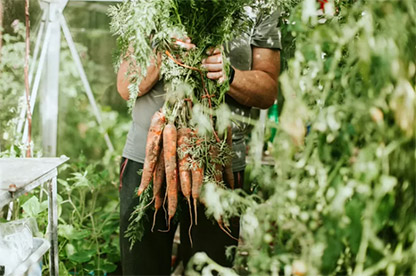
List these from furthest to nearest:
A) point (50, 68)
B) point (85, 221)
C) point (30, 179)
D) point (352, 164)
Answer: point (85, 221) → point (50, 68) → point (30, 179) → point (352, 164)

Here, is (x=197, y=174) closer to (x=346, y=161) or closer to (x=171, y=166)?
(x=171, y=166)

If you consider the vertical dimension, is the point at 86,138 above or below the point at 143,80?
below

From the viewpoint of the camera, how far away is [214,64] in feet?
4.40

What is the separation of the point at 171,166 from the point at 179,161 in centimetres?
3

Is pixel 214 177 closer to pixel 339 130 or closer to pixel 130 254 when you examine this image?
pixel 130 254

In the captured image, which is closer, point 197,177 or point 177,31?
point 177,31

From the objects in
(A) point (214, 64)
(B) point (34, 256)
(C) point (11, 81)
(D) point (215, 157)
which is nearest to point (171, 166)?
(D) point (215, 157)

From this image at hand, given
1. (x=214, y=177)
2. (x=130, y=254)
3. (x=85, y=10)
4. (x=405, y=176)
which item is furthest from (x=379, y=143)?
(x=85, y=10)

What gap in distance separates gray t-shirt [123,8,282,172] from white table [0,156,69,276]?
A: 0.98 feet

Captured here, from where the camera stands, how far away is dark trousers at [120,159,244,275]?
1643mm

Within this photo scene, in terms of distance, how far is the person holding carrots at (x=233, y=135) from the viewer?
1.54 m

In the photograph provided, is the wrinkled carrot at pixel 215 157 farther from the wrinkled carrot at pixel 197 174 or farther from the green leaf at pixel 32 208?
the green leaf at pixel 32 208

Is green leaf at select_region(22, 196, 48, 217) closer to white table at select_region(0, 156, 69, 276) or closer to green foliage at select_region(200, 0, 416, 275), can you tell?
white table at select_region(0, 156, 69, 276)

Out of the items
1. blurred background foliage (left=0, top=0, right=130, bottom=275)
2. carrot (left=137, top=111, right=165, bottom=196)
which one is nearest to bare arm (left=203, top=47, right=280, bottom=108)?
carrot (left=137, top=111, right=165, bottom=196)
